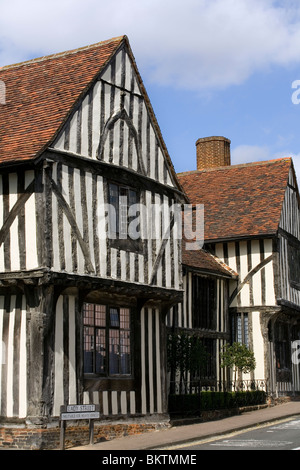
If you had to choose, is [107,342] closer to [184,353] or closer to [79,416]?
[79,416]

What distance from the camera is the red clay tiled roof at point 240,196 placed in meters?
26.8

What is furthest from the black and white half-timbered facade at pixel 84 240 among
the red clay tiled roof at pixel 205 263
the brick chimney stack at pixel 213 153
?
the brick chimney stack at pixel 213 153

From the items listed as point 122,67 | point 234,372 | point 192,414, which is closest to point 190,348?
point 192,414

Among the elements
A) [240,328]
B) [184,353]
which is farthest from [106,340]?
[240,328]

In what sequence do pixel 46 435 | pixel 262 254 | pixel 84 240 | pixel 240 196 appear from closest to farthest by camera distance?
pixel 46 435 → pixel 84 240 → pixel 262 254 → pixel 240 196

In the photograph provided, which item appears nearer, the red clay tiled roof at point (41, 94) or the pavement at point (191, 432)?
the pavement at point (191, 432)

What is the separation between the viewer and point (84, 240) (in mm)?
16125

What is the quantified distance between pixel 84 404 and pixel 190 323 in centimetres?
886

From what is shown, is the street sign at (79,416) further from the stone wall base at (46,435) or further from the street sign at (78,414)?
the stone wall base at (46,435)

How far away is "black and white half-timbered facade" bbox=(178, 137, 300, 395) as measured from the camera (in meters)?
26.1

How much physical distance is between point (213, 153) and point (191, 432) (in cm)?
1775

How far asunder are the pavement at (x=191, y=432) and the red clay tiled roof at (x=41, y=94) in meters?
6.10

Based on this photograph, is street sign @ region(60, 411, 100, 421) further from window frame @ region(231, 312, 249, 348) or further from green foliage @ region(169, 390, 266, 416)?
window frame @ region(231, 312, 249, 348)
